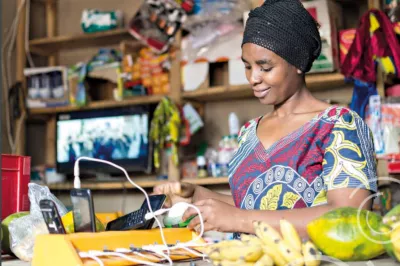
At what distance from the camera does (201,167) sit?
11.7ft

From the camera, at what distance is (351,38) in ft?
10.1

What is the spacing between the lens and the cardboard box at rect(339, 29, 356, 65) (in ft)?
10.1

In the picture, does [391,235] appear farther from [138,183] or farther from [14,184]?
[138,183]

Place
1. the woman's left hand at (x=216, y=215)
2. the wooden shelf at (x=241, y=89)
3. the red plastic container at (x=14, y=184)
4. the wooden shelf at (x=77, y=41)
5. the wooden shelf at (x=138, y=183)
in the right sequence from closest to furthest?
1. the woman's left hand at (x=216, y=215)
2. the red plastic container at (x=14, y=184)
3. the wooden shelf at (x=241, y=89)
4. the wooden shelf at (x=138, y=183)
5. the wooden shelf at (x=77, y=41)

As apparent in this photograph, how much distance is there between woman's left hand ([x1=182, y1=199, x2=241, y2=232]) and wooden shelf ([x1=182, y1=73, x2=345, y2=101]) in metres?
2.07

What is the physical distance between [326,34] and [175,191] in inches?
74.3

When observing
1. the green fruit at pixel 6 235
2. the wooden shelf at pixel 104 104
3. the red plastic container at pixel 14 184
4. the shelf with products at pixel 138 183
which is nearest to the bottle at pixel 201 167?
the shelf with products at pixel 138 183

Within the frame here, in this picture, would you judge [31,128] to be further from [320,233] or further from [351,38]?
[320,233]

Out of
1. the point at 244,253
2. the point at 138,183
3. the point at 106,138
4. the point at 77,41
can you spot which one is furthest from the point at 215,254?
the point at 77,41

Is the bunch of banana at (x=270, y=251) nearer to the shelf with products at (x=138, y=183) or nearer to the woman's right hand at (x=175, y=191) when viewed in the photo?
the woman's right hand at (x=175, y=191)

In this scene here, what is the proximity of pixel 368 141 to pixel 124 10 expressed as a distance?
3.08 meters

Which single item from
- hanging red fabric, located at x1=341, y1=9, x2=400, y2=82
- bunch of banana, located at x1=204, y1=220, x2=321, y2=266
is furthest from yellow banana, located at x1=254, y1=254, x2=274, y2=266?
hanging red fabric, located at x1=341, y1=9, x2=400, y2=82

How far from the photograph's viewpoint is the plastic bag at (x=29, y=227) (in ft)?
4.47

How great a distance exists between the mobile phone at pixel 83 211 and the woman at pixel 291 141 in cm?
21
